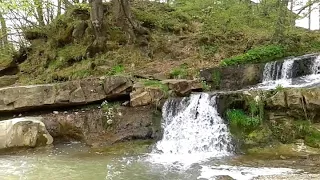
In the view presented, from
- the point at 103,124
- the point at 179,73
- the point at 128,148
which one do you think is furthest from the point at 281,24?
the point at 128,148

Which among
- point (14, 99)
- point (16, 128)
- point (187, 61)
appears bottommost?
point (16, 128)

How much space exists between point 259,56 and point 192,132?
5.36 meters

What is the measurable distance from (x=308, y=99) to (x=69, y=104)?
6.82 meters

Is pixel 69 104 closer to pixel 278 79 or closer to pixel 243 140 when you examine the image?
pixel 243 140

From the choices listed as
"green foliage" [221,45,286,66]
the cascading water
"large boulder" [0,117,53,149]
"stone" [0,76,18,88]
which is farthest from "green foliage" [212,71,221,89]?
"stone" [0,76,18,88]

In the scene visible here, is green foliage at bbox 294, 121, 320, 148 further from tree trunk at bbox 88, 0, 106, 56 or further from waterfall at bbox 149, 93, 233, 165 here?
tree trunk at bbox 88, 0, 106, 56

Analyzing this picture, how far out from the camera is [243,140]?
8.83 meters

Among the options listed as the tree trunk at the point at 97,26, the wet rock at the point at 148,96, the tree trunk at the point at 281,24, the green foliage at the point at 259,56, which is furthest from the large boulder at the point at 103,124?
the tree trunk at the point at 281,24

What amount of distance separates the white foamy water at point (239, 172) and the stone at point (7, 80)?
974 cm

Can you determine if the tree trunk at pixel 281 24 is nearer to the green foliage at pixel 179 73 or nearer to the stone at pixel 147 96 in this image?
the green foliage at pixel 179 73

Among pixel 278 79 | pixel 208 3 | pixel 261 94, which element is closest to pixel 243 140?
pixel 261 94

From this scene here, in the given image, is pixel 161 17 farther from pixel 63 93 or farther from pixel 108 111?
pixel 108 111

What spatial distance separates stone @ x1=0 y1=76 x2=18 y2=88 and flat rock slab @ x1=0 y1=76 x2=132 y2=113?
3.22 m

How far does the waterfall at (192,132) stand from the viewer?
8.72 metres
